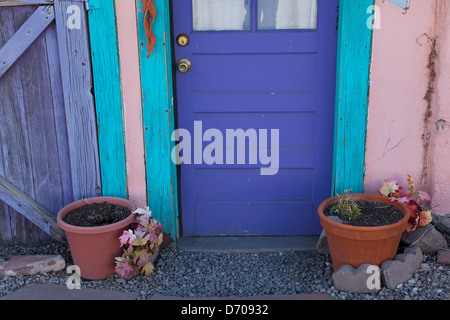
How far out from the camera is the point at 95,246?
2711mm

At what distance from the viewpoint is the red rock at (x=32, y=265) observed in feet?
9.27

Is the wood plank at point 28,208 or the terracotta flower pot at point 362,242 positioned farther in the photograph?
→ the wood plank at point 28,208

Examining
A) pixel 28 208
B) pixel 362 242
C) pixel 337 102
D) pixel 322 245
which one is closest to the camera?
pixel 362 242

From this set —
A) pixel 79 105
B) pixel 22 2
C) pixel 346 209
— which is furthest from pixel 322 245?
pixel 22 2

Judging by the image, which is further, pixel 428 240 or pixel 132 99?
pixel 132 99

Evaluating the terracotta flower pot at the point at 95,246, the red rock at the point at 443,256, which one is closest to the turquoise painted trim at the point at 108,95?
the terracotta flower pot at the point at 95,246

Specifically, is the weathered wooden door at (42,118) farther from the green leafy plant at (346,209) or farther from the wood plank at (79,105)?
the green leafy plant at (346,209)

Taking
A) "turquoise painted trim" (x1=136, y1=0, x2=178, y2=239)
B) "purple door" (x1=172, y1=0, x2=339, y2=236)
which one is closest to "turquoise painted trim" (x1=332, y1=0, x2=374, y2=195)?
→ "purple door" (x1=172, y1=0, x2=339, y2=236)

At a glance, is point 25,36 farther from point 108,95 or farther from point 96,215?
point 96,215

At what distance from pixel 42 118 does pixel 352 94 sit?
81.2 inches

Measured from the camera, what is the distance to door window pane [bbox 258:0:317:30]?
2.91 metres

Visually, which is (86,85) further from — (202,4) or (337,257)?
(337,257)

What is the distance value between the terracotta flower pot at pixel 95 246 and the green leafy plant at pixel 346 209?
1259 mm

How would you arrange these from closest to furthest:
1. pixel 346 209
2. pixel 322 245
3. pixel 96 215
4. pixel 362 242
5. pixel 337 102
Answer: pixel 362 242, pixel 346 209, pixel 96 215, pixel 337 102, pixel 322 245
